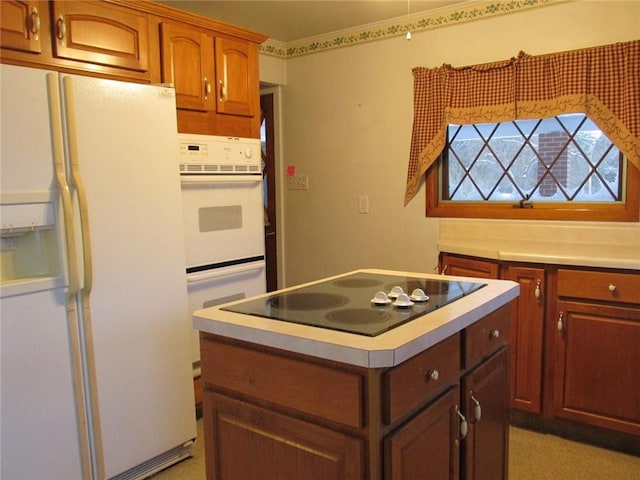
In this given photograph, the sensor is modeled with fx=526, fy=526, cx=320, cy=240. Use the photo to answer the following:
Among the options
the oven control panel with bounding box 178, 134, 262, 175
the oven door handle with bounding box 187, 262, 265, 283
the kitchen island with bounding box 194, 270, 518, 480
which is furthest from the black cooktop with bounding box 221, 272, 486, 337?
the oven control panel with bounding box 178, 134, 262, 175

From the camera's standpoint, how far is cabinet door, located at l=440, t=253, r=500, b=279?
256 centimetres

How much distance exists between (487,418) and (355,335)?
0.71 metres

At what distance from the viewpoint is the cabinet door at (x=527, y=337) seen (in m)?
2.46

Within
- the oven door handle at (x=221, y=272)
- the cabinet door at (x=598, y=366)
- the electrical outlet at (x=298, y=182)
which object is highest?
the electrical outlet at (x=298, y=182)

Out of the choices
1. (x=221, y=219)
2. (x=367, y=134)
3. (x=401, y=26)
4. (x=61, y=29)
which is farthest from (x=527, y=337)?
(x=61, y=29)

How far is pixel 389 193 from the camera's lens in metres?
3.52

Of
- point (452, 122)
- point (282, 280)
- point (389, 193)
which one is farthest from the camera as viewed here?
point (282, 280)

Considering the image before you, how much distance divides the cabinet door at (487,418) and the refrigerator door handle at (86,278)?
1.35 metres

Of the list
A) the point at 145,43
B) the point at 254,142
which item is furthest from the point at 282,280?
the point at 145,43

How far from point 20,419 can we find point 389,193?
8.06 feet

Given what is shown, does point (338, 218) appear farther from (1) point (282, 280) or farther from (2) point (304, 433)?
(2) point (304, 433)

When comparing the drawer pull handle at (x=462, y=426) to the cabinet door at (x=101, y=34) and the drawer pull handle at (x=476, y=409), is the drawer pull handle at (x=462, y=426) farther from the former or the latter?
the cabinet door at (x=101, y=34)

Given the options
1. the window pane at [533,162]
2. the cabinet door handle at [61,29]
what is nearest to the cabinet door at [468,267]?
the window pane at [533,162]

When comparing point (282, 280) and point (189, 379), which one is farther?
point (282, 280)
